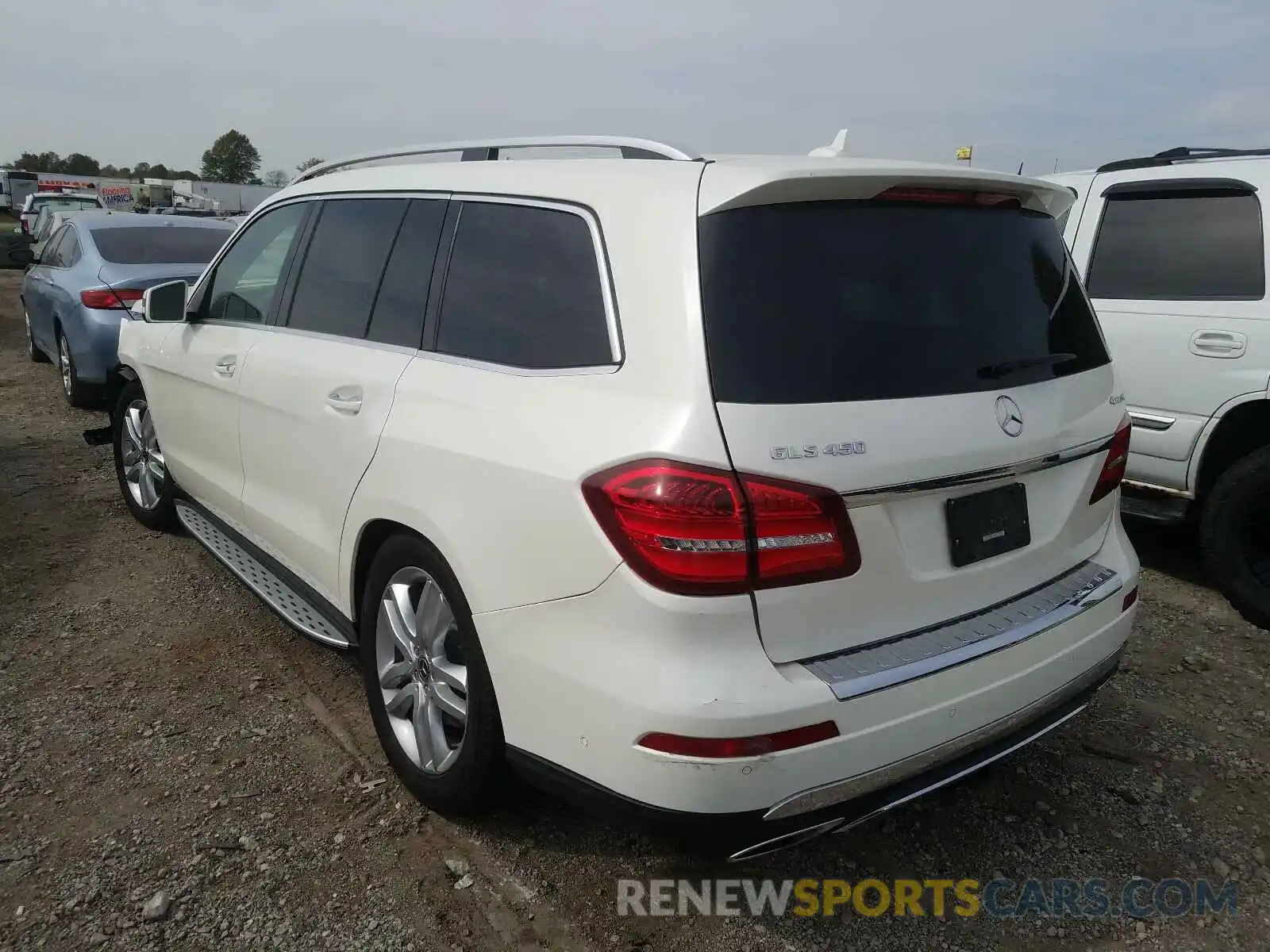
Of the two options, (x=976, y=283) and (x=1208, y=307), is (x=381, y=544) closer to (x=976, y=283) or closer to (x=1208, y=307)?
(x=976, y=283)

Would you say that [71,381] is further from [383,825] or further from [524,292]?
[524,292]

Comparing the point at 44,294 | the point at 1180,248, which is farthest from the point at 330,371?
the point at 44,294

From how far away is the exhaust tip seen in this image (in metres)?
2.02

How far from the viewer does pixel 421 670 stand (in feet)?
8.86


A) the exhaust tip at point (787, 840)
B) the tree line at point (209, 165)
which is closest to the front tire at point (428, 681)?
the exhaust tip at point (787, 840)

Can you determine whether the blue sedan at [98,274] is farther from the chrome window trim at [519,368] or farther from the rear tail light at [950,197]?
the rear tail light at [950,197]

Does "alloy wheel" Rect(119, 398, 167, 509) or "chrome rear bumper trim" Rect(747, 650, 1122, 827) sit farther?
"alloy wheel" Rect(119, 398, 167, 509)

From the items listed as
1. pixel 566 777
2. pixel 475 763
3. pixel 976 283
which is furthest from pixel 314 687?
pixel 976 283

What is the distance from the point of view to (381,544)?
2.80 m

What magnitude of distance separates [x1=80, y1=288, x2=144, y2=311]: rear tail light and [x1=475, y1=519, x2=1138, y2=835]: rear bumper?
20.4 ft

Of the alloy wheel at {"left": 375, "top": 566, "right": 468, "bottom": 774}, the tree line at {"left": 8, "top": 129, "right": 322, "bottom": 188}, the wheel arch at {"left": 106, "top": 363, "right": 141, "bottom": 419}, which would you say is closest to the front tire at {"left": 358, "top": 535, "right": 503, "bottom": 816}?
the alloy wheel at {"left": 375, "top": 566, "right": 468, "bottom": 774}

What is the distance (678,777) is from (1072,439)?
1345 mm

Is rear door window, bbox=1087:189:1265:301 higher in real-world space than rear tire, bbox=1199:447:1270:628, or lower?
higher

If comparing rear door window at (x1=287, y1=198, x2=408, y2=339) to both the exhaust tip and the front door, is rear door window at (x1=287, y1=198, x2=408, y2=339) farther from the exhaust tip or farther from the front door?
the exhaust tip
